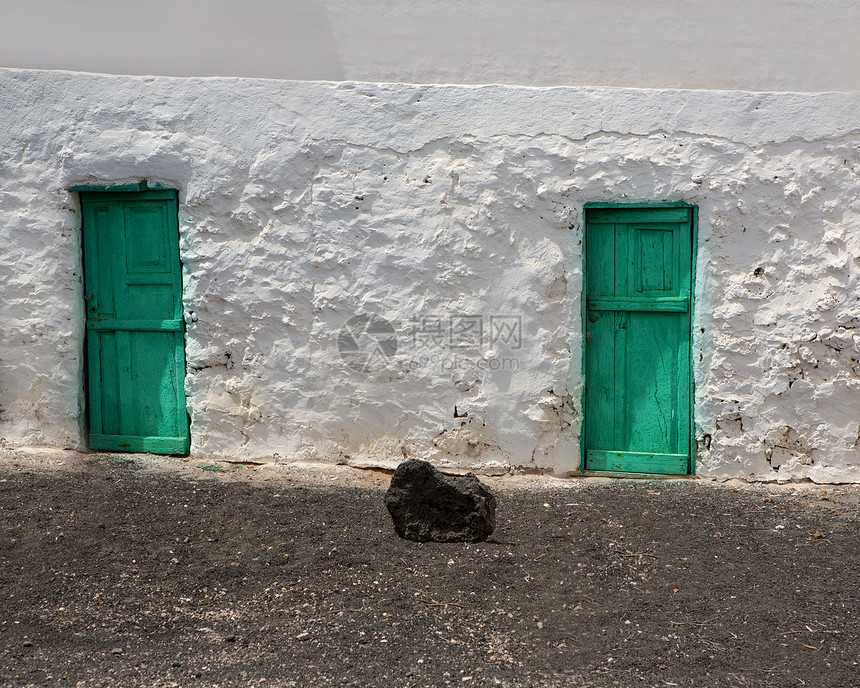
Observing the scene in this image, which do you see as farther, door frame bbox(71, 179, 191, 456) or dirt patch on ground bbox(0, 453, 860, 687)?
door frame bbox(71, 179, 191, 456)

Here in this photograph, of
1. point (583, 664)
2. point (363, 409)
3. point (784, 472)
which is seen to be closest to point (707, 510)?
point (784, 472)

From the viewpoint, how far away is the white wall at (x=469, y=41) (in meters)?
4.16

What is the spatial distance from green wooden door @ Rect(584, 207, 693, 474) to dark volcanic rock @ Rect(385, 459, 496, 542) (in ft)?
4.29

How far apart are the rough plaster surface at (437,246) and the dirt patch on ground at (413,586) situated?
40cm

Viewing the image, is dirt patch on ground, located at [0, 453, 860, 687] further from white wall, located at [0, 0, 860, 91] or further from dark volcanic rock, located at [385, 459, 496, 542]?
white wall, located at [0, 0, 860, 91]

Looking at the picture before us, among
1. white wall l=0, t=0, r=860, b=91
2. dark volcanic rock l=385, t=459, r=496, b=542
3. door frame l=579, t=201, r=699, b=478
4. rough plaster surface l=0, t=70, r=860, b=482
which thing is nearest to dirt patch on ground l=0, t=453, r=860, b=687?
dark volcanic rock l=385, t=459, r=496, b=542

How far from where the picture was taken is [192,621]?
8.62 feet

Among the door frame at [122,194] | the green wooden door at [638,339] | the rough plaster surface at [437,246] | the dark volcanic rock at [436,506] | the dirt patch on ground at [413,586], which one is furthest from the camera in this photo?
the door frame at [122,194]

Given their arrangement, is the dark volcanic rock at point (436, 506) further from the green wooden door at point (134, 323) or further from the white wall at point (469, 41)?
the white wall at point (469, 41)

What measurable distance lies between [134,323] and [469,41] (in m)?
2.80

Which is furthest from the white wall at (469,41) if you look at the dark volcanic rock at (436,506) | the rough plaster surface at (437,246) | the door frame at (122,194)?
the dark volcanic rock at (436,506)

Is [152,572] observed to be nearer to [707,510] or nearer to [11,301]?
[11,301]

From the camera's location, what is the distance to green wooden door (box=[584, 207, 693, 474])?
166 inches

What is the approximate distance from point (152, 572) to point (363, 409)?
169 cm
